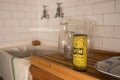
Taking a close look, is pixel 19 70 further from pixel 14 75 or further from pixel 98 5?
pixel 98 5

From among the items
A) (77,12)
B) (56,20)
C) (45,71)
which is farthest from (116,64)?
(56,20)

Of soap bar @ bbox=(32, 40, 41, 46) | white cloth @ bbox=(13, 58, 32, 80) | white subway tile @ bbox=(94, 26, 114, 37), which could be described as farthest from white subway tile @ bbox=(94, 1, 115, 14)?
soap bar @ bbox=(32, 40, 41, 46)

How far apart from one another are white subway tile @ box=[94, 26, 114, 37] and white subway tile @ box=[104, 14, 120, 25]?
3 cm

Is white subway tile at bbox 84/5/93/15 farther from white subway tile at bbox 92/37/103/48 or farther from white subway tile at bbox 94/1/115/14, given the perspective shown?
white subway tile at bbox 92/37/103/48

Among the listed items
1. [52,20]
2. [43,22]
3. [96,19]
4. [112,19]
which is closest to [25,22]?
[43,22]

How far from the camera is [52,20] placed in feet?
4.74

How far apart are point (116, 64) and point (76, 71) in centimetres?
23

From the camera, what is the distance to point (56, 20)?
4.57 feet

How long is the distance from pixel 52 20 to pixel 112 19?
27.1 inches

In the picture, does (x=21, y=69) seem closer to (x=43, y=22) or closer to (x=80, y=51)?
(x=80, y=51)

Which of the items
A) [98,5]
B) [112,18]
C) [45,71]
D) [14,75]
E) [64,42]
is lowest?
[14,75]

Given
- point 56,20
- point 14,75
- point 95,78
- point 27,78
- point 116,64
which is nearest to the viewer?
point 95,78

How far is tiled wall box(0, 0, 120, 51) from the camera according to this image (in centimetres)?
93

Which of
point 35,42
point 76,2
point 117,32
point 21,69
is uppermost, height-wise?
point 76,2
